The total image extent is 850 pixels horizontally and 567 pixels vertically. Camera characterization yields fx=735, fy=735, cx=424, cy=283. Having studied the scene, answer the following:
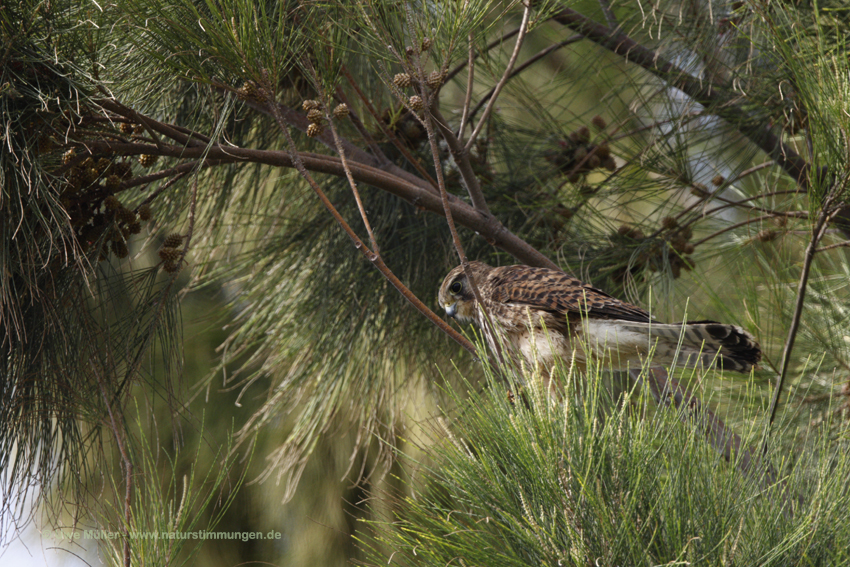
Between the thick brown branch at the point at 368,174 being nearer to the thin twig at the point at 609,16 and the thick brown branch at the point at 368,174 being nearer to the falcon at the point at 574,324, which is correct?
the falcon at the point at 574,324

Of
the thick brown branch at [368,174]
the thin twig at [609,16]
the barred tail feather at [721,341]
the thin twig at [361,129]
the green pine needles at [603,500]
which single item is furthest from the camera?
the thin twig at [609,16]

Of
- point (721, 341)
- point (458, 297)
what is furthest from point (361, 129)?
point (721, 341)

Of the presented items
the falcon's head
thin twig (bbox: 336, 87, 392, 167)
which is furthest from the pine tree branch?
the falcon's head

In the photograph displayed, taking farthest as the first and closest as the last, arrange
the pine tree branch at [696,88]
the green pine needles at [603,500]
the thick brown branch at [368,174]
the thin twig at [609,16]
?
the thin twig at [609,16], the pine tree branch at [696,88], the thick brown branch at [368,174], the green pine needles at [603,500]

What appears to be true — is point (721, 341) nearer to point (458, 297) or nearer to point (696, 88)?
point (458, 297)

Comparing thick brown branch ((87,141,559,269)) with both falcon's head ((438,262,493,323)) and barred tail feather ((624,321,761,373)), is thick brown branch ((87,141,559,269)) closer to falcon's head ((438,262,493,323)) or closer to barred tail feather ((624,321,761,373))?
falcon's head ((438,262,493,323))

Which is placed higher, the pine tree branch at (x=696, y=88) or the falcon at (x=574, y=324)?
the pine tree branch at (x=696, y=88)

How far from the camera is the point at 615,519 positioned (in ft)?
3.16

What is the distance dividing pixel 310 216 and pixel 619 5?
1129mm

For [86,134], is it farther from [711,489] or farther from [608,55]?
[608,55]

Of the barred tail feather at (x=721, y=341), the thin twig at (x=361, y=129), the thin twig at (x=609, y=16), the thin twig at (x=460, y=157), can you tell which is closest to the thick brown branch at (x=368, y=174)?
the thin twig at (x=460, y=157)

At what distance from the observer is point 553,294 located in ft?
6.54

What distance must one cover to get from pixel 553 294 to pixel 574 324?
0.11 meters

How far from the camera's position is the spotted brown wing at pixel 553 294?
182cm
